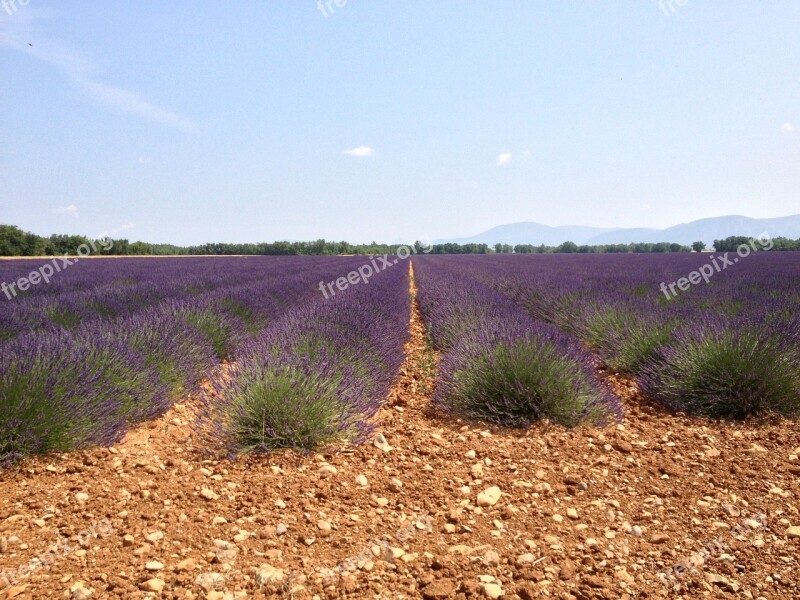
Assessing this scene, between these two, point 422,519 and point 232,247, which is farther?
point 232,247

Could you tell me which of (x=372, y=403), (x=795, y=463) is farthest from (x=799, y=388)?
(x=372, y=403)

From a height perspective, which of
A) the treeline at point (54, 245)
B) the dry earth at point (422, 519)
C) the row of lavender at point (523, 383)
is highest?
the treeline at point (54, 245)

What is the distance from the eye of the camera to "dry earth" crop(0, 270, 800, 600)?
5.11 ft

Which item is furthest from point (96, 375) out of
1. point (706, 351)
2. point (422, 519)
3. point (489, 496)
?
point (706, 351)

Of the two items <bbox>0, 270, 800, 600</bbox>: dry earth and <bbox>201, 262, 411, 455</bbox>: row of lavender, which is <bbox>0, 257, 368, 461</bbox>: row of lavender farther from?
<bbox>201, 262, 411, 455</bbox>: row of lavender

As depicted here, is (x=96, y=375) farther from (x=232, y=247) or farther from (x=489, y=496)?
(x=232, y=247)

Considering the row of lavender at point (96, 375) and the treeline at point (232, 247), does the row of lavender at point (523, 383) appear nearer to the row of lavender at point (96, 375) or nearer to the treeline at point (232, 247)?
the row of lavender at point (96, 375)

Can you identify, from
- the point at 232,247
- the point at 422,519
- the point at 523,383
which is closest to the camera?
the point at 422,519

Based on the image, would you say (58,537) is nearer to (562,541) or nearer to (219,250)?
(562,541)

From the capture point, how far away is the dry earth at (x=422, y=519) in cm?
156

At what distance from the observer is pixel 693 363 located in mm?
3467

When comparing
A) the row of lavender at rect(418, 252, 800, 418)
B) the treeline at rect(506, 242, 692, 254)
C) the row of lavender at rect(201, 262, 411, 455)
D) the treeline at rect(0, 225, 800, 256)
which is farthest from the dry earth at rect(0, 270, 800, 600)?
the treeline at rect(506, 242, 692, 254)

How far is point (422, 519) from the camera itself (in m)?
1.96

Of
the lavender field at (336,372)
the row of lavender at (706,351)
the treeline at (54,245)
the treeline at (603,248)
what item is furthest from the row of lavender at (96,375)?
the treeline at (603,248)
